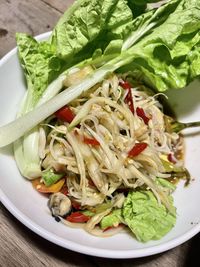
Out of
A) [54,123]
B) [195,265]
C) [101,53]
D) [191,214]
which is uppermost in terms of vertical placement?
[101,53]

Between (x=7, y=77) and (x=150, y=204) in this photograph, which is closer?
(x=150, y=204)

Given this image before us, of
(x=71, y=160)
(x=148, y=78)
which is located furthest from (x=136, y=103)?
(x=71, y=160)

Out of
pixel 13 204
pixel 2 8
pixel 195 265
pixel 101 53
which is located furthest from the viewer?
pixel 2 8

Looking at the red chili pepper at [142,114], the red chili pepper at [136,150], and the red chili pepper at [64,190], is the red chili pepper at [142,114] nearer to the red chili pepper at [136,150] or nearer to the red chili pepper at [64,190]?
the red chili pepper at [136,150]

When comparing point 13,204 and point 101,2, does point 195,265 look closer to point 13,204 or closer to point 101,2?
point 13,204

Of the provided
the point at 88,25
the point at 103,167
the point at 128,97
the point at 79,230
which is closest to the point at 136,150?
the point at 103,167

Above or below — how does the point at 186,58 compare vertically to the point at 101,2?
below

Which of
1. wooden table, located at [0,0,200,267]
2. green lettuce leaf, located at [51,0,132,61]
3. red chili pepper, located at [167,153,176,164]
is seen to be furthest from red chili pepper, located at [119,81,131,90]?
wooden table, located at [0,0,200,267]

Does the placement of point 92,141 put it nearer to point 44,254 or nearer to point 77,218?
point 77,218
